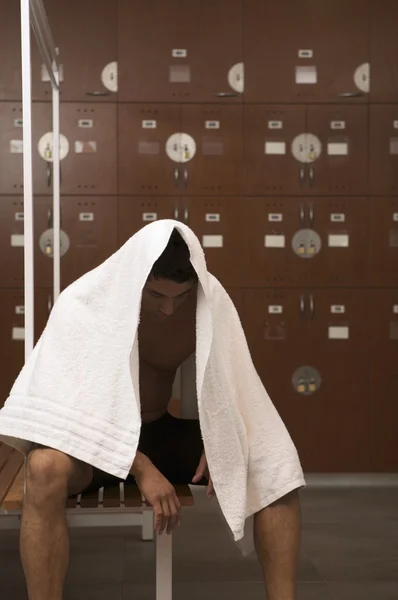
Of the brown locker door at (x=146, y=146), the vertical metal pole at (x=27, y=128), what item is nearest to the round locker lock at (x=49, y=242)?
the brown locker door at (x=146, y=146)

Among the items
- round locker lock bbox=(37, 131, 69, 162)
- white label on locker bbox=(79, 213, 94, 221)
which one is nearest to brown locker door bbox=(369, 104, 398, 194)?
white label on locker bbox=(79, 213, 94, 221)

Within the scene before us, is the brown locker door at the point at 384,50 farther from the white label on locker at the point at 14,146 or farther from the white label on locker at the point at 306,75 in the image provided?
the white label on locker at the point at 14,146

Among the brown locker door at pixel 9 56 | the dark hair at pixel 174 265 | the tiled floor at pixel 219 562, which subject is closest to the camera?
the dark hair at pixel 174 265

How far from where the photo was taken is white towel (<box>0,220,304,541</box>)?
206 cm

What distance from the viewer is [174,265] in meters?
2.16

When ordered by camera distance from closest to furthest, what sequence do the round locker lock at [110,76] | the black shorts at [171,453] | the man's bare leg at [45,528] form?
1. the man's bare leg at [45,528]
2. the black shorts at [171,453]
3. the round locker lock at [110,76]

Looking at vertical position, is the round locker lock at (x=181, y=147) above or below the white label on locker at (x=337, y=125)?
below

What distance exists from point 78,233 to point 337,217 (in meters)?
1.38

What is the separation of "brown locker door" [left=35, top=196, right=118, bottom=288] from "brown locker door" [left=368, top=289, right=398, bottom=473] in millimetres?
1466

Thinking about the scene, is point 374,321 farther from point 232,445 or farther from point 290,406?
point 232,445

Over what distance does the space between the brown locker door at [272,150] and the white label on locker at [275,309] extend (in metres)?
0.60

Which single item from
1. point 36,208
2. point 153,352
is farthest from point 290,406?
point 153,352

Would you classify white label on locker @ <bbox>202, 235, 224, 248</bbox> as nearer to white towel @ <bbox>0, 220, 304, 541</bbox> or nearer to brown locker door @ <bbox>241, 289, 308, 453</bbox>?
brown locker door @ <bbox>241, 289, 308, 453</bbox>

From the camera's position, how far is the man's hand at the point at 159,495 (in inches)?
79.2
